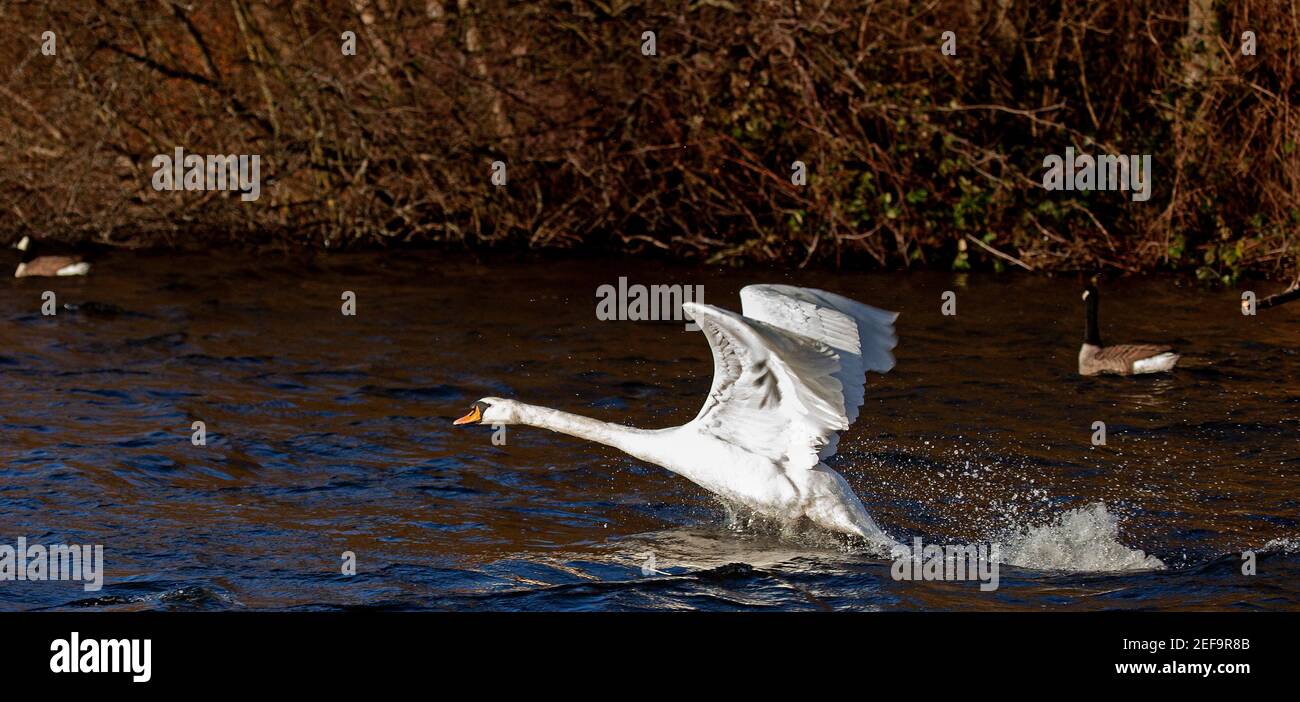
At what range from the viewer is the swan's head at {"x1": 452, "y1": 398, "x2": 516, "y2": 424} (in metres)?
8.16

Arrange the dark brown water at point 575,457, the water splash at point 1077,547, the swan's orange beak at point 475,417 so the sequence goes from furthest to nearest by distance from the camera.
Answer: the swan's orange beak at point 475,417
the water splash at point 1077,547
the dark brown water at point 575,457

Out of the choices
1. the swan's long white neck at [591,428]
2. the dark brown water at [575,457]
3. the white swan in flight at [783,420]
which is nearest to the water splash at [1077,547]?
the dark brown water at [575,457]

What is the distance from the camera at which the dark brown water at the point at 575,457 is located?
23.4ft

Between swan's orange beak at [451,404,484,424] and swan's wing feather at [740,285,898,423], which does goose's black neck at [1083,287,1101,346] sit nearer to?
swan's wing feather at [740,285,898,423]

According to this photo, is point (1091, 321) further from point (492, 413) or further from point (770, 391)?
point (492, 413)

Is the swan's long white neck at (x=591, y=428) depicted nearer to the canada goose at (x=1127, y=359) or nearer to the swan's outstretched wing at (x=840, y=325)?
the swan's outstretched wing at (x=840, y=325)

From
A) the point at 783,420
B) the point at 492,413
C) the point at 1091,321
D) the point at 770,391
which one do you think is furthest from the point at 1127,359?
the point at 492,413

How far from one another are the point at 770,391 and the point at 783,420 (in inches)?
9.1

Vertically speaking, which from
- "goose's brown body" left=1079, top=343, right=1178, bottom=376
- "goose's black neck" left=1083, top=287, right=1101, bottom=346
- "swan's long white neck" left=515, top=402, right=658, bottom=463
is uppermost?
"goose's black neck" left=1083, top=287, right=1101, bottom=346

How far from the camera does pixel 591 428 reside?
7.96m

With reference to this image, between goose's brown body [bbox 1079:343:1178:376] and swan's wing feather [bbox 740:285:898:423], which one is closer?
swan's wing feather [bbox 740:285:898:423]

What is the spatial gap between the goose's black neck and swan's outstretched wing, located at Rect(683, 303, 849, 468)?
4.69 metres

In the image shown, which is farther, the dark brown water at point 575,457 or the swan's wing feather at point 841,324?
the swan's wing feather at point 841,324

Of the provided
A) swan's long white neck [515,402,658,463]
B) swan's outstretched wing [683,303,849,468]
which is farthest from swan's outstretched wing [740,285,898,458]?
swan's long white neck [515,402,658,463]
